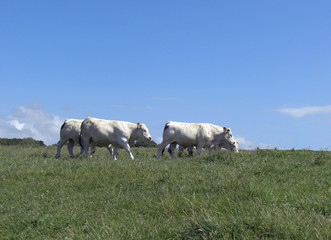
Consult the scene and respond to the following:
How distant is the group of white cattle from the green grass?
24.0 ft

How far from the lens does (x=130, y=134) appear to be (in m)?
20.4

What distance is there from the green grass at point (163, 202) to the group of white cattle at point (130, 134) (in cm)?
733

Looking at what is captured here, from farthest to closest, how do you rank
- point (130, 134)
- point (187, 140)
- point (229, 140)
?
point (229, 140)
point (187, 140)
point (130, 134)

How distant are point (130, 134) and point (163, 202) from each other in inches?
527

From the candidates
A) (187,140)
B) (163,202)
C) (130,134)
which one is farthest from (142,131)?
(163,202)

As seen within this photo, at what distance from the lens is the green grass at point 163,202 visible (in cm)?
532

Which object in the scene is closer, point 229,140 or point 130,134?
point 130,134

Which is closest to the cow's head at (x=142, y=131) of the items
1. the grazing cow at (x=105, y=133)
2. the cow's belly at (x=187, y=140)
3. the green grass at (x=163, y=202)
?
the grazing cow at (x=105, y=133)

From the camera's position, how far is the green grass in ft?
17.5

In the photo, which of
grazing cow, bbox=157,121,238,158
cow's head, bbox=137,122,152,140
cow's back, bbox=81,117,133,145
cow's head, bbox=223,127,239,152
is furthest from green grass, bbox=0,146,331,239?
cow's head, bbox=223,127,239,152

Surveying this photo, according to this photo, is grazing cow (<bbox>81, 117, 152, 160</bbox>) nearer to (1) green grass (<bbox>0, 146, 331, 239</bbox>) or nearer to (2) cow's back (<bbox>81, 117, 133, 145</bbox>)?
(2) cow's back (<bbox>81, 117, 133, 145</bbox>)

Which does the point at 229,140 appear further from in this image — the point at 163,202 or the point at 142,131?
the point at 163,202

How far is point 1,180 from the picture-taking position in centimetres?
1148

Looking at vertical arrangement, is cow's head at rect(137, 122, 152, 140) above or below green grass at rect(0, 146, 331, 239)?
above
